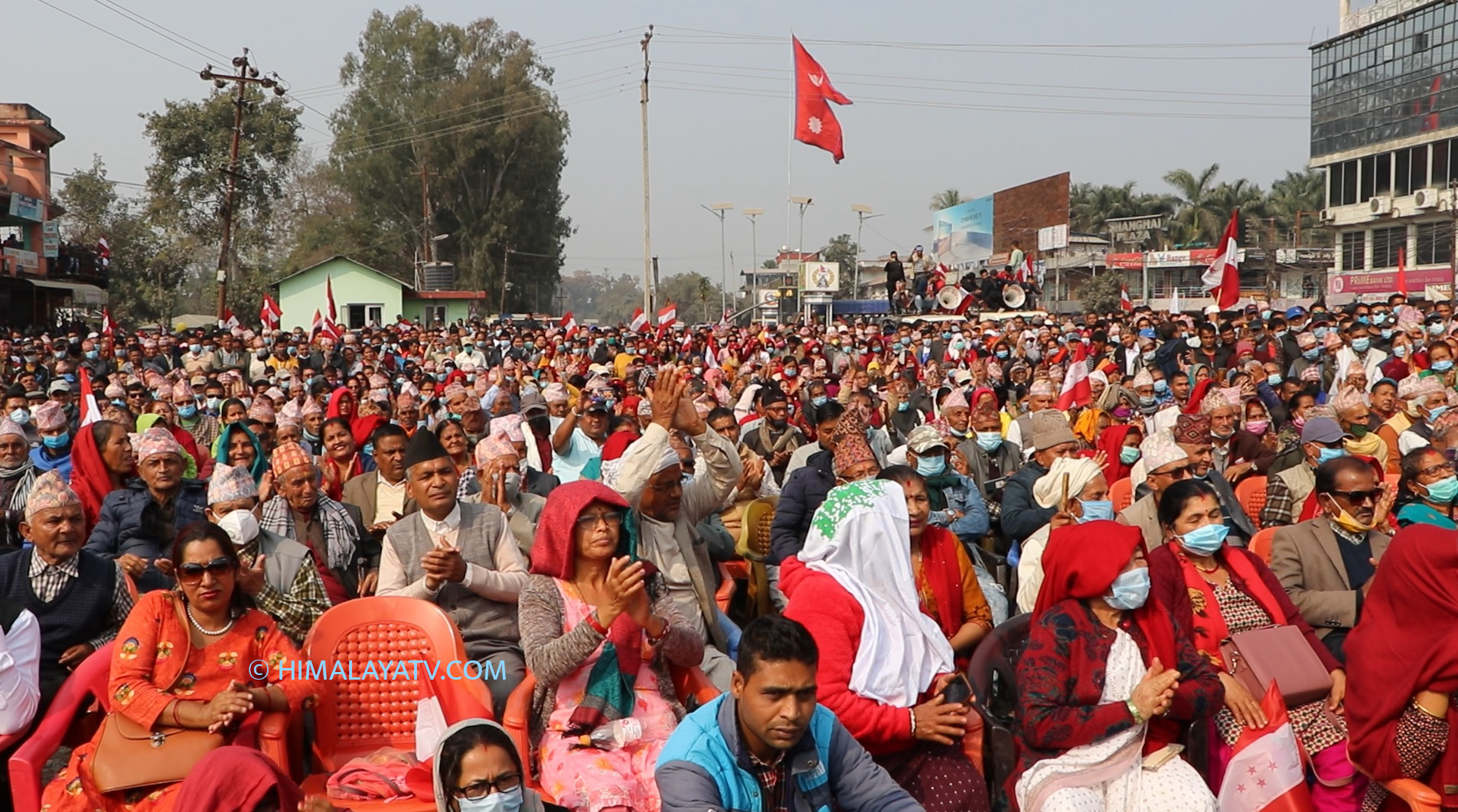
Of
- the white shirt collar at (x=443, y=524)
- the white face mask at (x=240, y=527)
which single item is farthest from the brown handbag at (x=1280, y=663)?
the white face mask at (x=240, y=527)

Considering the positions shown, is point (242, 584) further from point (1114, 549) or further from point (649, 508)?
point (1114, 549)

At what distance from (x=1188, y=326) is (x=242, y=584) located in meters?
17.3

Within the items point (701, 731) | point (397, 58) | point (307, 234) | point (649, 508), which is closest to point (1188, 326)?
point (649, 508)

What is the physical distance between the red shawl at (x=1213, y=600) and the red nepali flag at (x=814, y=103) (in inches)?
953

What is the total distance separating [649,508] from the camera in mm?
4824

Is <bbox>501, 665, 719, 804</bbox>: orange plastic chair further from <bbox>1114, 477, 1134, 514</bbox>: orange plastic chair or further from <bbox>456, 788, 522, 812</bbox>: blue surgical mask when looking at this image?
<bbox>1114, 477, 1134, 514</bbox>: orange plastic chair

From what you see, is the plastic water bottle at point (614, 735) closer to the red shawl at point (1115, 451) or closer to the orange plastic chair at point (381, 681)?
the orange plastic chair at point (381, 681)

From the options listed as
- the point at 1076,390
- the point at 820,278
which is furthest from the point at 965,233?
the point at 1076,390

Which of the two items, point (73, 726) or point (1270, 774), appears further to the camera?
point (73, 726)

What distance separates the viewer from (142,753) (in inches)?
148

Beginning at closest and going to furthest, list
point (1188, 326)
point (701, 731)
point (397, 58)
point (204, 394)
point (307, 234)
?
point (701, 731), point (204, 394), point (1188, 326), point (397, 58), point (307, 234)

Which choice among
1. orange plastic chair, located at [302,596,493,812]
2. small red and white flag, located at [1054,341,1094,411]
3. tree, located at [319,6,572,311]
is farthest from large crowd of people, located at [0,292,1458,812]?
tree, located at [319,6,572,311]

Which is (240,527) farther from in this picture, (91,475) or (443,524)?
(91,475)

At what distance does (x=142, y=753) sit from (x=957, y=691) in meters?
2.50
